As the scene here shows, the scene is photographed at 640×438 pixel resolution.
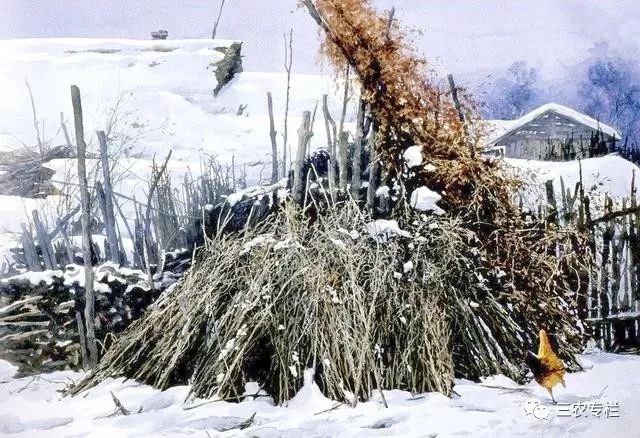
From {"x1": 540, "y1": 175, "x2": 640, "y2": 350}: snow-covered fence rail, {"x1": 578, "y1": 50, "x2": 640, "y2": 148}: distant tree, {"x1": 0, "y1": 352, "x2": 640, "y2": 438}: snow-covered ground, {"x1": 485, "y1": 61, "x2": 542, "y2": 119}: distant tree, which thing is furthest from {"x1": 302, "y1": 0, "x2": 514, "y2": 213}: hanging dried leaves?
{"x1": 0, "y1": 352, "x2": 640, "y2": 438}: snow-covered ground

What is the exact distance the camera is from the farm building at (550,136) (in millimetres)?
2480

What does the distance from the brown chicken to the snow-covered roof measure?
0.74 metres

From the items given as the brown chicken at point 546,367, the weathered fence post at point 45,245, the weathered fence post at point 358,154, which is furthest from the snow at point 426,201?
the weathered fence post at point 45,245

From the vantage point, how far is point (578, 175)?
8.27 feet

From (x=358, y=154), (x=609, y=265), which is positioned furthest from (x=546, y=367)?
(x=358, y=154)

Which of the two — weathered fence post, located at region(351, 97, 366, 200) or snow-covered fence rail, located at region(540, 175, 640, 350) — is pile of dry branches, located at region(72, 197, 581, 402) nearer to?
weathered fence post, located at region(351, 97, 366, 200)

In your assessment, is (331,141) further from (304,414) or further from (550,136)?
(304,414)

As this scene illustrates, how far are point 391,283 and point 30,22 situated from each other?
1.59m

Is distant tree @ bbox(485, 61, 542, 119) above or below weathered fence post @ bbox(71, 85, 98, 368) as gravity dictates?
above

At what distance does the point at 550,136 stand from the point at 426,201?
1.72ft

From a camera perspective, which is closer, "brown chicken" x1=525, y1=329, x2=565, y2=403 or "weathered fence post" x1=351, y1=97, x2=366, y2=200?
"brown chicken" x1=525, y1=329, x2=565, y2=403

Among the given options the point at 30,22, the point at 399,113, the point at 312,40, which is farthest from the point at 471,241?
the point at 30,22

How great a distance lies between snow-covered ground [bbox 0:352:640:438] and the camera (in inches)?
87.0

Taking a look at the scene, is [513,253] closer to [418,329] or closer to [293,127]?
[418,329]
